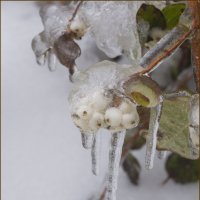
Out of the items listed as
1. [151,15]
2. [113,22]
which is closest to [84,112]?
[151,15]

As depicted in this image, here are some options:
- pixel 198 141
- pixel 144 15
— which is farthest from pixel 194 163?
pixel 198 141

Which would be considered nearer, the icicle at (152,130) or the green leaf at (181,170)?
the icicle at (152,130)

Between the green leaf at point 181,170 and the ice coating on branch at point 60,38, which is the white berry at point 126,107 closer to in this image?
the ice coating on branch at point 60,38

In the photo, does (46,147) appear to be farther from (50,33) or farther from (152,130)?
(152,130)

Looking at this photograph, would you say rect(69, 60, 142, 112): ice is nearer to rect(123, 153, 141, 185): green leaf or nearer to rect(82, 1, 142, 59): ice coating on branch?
rect(82, 1, 142, 59): ice coating on branch

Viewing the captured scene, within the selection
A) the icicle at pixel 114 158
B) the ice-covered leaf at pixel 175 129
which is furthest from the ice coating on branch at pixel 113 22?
the icicle at pixel 114 158

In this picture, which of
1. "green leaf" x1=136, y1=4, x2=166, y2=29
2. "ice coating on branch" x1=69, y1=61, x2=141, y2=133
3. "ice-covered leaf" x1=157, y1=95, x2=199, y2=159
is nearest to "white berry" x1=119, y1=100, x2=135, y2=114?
"ice coating on branch" x1=69, y1=61, x2=141, y2=133

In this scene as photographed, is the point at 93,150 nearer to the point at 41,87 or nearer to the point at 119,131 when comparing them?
the point at 119,131
